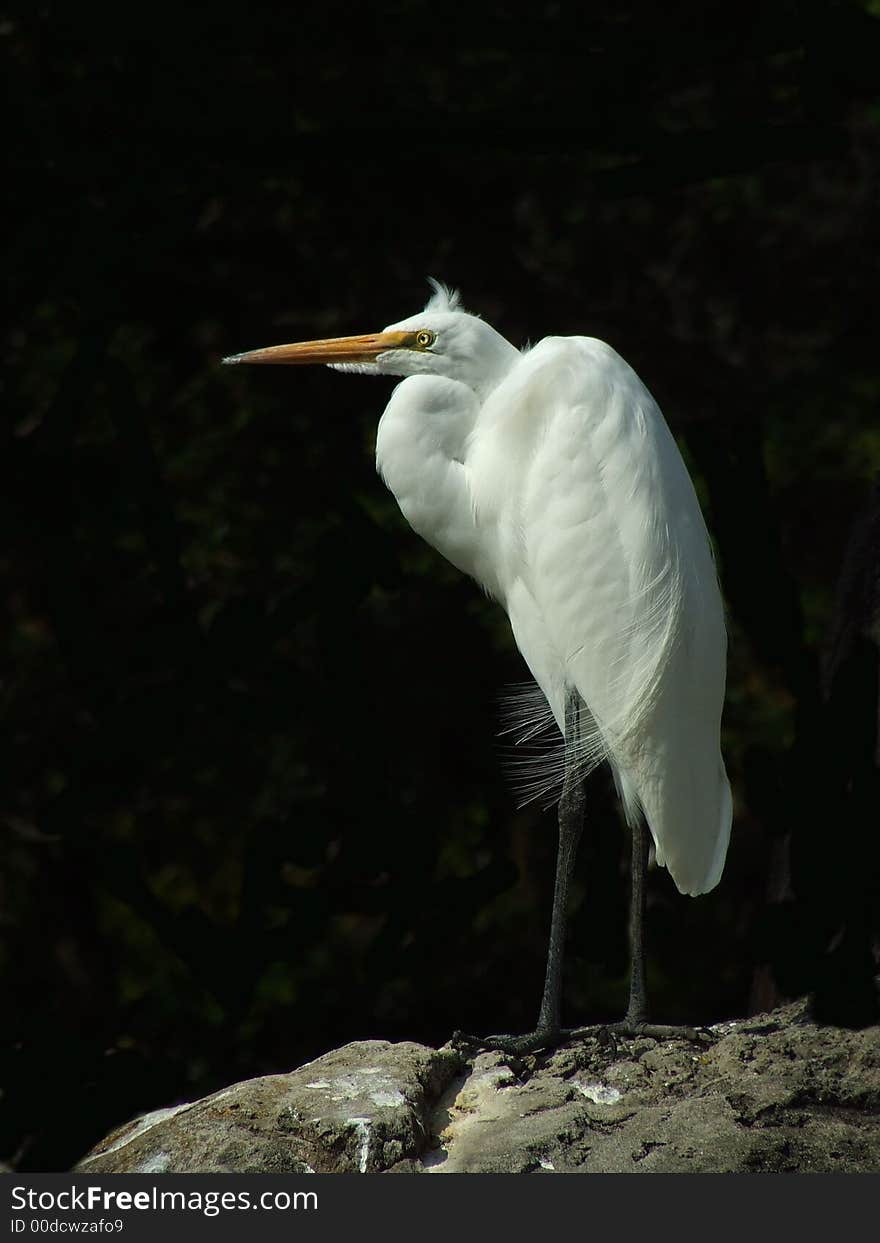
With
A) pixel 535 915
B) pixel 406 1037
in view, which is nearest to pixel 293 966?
pixel 406 1037

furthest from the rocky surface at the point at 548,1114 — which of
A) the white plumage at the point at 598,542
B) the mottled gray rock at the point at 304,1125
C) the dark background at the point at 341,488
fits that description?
the dark background at the point at 341,488

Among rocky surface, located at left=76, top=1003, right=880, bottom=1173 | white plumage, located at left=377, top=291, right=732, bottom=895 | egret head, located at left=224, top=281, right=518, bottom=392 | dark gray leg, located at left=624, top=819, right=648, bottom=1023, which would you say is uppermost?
egret head, located at left=224, top=281, right=518, bottom=392

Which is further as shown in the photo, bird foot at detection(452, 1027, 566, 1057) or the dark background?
the dark background

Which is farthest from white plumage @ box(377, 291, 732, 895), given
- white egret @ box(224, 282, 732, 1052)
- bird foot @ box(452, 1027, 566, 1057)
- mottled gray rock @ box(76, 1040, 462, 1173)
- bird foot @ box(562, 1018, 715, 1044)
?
mottled gray rock @ box(76, 1040, 462, 1173)

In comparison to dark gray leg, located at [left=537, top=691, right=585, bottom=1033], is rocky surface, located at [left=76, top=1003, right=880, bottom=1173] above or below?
below

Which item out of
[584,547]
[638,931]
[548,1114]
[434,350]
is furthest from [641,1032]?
[434,350]

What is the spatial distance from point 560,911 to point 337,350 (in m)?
1.07

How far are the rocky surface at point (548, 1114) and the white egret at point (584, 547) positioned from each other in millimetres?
146

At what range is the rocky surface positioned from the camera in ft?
6.31

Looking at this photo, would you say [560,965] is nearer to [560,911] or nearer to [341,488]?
[560,911]

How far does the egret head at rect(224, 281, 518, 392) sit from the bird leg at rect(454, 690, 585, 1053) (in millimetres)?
601

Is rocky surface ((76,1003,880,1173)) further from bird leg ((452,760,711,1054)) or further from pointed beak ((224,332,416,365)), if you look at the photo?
pointed beak ((224,332,416,365))

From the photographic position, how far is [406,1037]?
3.84 metres

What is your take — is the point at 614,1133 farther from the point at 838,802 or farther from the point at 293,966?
the point at 293,966
